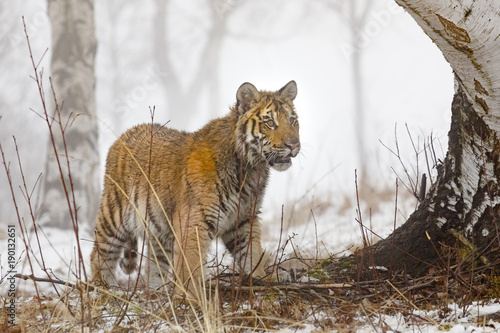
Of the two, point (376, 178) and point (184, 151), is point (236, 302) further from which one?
point (376, 178)

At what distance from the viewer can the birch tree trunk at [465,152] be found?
2.69 m

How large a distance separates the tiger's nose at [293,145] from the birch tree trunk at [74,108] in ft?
18.7

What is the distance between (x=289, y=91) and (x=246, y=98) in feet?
1.33

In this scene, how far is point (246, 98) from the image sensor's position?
414 centimetres

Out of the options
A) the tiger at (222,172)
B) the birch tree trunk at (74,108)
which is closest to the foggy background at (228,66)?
the birch tree trunk at (74,108)

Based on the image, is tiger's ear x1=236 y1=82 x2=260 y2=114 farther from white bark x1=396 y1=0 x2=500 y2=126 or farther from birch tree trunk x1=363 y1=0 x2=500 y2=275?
white bark x1=396 y1=0 x2=500 y2=126

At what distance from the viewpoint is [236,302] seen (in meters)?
2.86

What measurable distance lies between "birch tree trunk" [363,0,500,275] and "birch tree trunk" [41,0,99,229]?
244 inches

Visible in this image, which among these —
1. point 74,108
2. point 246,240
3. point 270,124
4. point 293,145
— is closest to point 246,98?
point 270,124

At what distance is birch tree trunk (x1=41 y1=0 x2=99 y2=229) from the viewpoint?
8930 mm

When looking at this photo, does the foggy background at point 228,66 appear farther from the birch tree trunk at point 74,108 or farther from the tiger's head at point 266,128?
the tiger's head at point 266,128

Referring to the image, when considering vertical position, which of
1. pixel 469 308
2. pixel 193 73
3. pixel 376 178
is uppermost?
pixel 193 73

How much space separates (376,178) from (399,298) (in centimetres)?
868

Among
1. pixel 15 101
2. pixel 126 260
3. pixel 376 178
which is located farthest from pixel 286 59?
A: pixel 126 260
